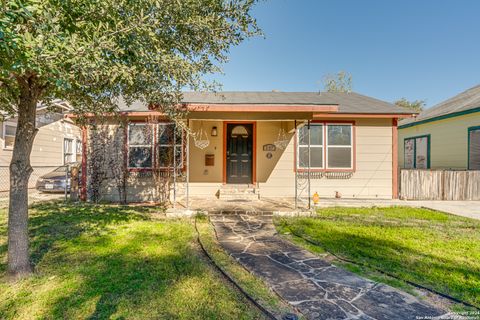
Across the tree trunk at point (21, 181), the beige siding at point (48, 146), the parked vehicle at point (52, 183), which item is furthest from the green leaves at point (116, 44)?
the beige siding at point (48, 146)

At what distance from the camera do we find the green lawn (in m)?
3.04

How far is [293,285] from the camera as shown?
2.86 metres

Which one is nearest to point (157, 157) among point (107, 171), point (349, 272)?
point (107, 171)

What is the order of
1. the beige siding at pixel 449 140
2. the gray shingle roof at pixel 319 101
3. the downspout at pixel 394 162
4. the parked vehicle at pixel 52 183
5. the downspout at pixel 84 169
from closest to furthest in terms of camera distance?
the gray shingle roof at pixel 319 101 → the downspout at pixel 84 169 → the downspout at pixel 394 162 → the parked vehicle at pixel 52 183 → the beige siding at pixel 449 140

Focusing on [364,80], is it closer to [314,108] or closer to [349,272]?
[314,108]

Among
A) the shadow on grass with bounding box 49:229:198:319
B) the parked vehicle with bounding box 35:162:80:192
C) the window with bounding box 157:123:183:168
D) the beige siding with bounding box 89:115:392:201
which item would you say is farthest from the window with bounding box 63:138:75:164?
the shadow on grass with bounding box 49:229:198:319

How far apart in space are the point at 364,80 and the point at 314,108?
27143mm

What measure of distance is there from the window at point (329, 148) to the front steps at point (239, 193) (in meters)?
1.76

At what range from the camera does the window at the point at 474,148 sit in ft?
29.6

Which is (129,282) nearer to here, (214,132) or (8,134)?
(214,132)

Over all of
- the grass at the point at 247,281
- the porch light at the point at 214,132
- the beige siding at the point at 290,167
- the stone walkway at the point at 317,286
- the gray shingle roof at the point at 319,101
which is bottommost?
the stone walkway at the point at 317,286

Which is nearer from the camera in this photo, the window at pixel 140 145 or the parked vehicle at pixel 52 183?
the window at pixel 140 145

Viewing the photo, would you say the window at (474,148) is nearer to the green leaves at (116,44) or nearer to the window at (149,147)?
the green leaves at (116,44)

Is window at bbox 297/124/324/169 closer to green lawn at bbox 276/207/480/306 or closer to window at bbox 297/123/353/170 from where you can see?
window at bbox 297/123/353/170
